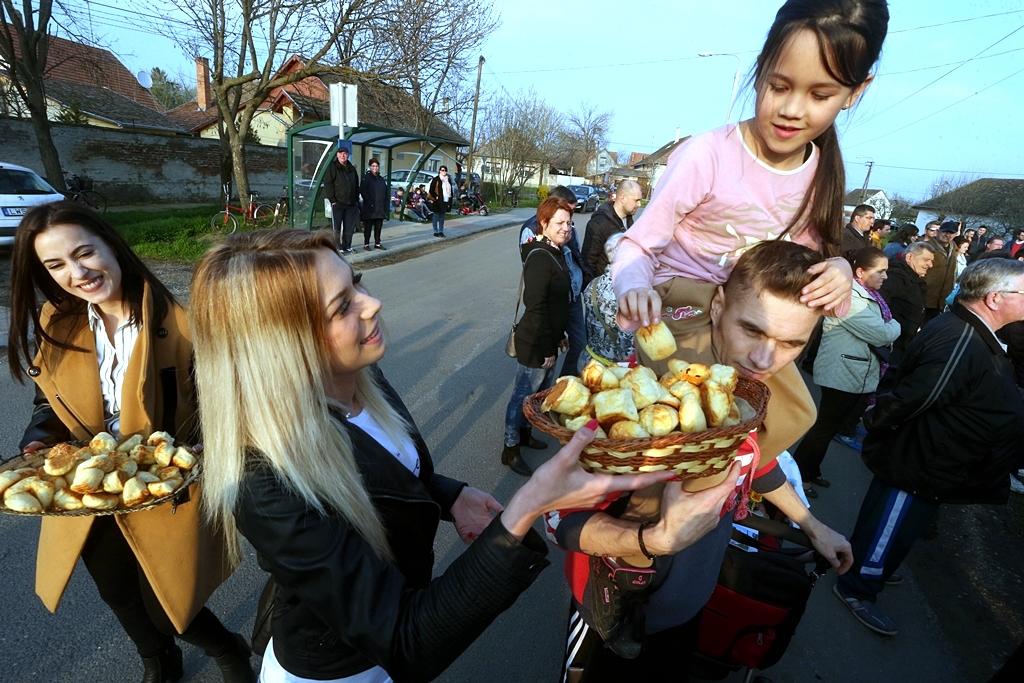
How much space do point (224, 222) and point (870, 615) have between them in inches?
578

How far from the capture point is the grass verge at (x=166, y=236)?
1031cm

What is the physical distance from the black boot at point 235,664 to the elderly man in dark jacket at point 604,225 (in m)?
5.18

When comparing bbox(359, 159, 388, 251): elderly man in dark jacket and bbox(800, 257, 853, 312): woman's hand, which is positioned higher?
bbox(800, 257, 853, 312): woman's hand

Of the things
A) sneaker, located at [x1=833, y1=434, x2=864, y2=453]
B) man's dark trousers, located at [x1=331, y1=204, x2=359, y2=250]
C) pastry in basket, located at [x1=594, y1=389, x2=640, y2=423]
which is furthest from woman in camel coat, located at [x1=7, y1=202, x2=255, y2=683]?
man's dark trousers, located at [x1=331, y1=204, x2=359, y2=250]

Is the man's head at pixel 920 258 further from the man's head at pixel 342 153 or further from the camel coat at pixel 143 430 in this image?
the man's head at pixel 342 153

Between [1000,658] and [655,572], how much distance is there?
2874 millimetres

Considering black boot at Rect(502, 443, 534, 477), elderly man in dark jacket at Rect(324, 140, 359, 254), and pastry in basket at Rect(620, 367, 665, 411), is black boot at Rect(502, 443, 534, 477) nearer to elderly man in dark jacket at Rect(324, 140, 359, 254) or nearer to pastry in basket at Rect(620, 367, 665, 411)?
pastry in basket at Rect(620, 367, 665, 411)

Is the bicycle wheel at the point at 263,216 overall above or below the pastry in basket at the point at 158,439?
below

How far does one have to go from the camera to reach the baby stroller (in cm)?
200

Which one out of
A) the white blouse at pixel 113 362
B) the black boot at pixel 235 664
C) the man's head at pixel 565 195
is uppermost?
the man's head at pixel 565 195

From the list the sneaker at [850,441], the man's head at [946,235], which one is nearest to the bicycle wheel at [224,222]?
the sneaker at [850,441]

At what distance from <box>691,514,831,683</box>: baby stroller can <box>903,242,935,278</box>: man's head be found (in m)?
5.23

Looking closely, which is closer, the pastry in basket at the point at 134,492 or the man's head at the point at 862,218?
the pastry in basket at the point at 134,492

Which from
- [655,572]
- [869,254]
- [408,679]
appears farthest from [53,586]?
[869,254]
